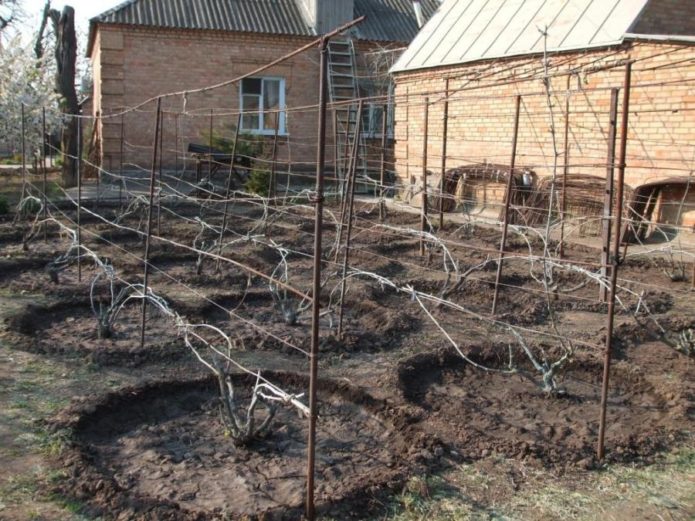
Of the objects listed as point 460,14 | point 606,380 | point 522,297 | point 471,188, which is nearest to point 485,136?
point 471,188

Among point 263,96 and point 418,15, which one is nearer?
point 263,96

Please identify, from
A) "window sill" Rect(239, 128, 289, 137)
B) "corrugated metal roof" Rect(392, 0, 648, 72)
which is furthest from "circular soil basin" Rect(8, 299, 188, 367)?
"window sill" Rect(239, 128, 289, 137)

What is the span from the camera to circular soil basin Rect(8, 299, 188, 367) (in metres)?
4.60

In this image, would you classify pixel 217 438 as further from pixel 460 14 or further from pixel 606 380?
pixel 460 14

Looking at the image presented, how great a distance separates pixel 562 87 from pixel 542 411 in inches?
300

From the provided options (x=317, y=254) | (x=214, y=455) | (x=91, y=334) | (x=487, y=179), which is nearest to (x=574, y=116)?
(x=487, y=179)

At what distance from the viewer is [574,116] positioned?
10.4m

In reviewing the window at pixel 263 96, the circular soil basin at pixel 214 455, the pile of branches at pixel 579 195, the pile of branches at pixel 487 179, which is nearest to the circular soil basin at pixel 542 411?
the circular soil basin at pixel 214 455

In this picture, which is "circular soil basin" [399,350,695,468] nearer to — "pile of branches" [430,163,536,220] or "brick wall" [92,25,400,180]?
"pile of branches" [430,163,536,220]

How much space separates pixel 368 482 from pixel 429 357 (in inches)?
68.7

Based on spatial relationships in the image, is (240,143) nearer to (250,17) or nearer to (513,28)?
(250,17)

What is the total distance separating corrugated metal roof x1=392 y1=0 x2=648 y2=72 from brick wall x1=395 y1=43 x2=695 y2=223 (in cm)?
20

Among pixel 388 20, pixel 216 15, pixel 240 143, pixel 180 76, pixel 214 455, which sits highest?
pixel 388 20

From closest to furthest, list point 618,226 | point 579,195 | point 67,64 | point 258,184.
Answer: point 618,226, point 579,195, point 258,184, point 67,64
